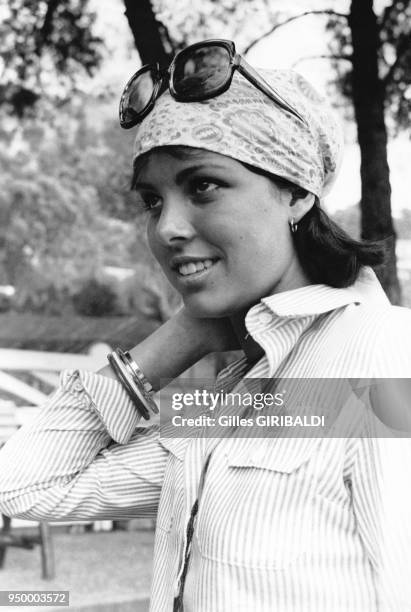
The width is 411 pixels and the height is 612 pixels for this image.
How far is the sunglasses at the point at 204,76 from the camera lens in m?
1.15

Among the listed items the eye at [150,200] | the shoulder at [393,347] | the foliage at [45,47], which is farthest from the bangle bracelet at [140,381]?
the foliage at [45,47]

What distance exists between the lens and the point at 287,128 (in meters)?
1.16

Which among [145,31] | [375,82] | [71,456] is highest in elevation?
[145,31]

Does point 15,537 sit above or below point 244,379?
below

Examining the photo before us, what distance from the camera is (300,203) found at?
120 centimetres

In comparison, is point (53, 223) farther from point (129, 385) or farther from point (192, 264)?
point (192, 264)

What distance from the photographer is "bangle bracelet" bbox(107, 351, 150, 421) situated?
1399 millimetres

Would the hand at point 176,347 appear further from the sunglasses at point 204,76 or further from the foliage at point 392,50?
the foliage at point 392,50

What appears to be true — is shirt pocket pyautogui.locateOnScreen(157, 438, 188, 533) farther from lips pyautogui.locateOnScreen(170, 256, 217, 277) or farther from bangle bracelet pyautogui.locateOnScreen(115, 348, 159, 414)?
lips pyautogui.locateOnScreen(170, 256, 217, 277)

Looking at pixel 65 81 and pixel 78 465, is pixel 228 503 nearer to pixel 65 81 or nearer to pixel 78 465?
pixel 78 465

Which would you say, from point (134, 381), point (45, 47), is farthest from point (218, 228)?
point (45, 47)

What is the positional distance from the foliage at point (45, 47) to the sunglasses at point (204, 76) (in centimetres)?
163

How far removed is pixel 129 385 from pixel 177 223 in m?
0.39

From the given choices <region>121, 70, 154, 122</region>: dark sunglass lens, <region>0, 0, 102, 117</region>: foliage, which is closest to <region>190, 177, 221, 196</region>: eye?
<region>121, 70, 154, 122</region>: dark sunglass lens
